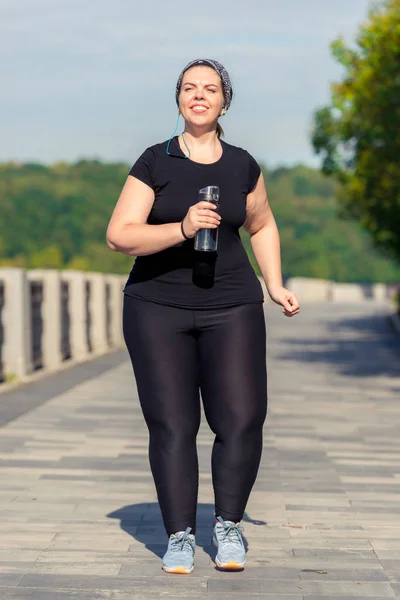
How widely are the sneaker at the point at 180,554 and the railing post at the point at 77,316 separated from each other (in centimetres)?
1331

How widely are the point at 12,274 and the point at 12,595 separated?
31.5 ft

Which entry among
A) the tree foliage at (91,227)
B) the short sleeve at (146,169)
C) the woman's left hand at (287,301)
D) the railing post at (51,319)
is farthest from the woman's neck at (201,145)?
the tree foliage at (91,227)

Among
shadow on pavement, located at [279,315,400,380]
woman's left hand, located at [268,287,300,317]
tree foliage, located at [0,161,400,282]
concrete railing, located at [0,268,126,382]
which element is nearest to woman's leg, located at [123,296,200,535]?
woman's left hand, located at [268,287,300,317]

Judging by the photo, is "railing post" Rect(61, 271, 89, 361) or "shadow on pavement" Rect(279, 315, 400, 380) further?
"railing post" Rect(61, 271, 89, 361)

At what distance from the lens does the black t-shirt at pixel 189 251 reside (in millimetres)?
4707

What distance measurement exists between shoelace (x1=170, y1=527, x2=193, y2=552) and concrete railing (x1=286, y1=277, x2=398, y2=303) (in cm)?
5578

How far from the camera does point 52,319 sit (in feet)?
54.2

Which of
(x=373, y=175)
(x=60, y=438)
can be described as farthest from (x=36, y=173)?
(x=60, y=438)

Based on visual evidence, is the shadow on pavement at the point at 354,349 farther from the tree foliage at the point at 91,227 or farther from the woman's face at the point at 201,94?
the tree foliage at the point at 91,227

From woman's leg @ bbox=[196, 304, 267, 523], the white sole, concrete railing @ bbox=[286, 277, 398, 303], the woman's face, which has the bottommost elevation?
concrete railing @ bbox=[286, 277, 398, 303]

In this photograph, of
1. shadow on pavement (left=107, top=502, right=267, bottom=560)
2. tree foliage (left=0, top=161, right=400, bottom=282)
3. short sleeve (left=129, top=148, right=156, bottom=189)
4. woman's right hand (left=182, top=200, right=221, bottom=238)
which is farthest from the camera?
tree foliage (left=0, top=161, right=400, bottom=282)

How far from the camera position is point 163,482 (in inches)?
191

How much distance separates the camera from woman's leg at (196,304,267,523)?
4805 millimetres

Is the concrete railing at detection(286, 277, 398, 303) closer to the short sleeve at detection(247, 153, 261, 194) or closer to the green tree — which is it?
the green tree
